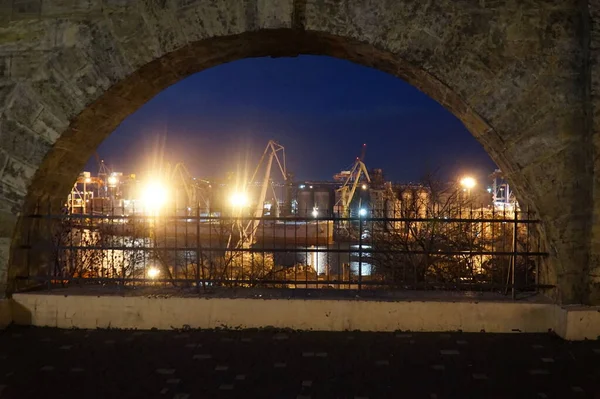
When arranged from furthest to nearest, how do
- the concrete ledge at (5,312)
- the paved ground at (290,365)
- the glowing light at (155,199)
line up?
the glowing light at (155,199) → the concrete ledge at (5,312) → the paved ground at (290,365)

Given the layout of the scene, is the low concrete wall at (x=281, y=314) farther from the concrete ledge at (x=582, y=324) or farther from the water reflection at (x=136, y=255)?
the water reflection at (x=136, y=255)

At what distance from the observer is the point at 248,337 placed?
15.4 feet

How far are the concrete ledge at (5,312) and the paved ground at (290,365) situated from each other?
126 mm

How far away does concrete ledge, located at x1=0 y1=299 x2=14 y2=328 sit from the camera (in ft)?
16.2

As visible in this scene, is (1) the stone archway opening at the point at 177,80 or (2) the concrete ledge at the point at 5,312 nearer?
(1) the stone archway opening at the point at 177,80

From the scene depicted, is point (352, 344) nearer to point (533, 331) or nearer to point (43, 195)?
point (533, 331)

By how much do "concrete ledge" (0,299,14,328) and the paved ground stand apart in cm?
13

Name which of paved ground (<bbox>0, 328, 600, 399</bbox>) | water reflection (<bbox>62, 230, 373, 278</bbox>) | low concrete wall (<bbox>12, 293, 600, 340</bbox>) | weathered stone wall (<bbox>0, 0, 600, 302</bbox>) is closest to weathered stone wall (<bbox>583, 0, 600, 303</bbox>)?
weathered stone wall (<bbox>0, 0, 600, 302</bbox>)

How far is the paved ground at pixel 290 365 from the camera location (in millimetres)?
3521

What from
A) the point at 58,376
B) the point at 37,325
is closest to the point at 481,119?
the point at 58,376

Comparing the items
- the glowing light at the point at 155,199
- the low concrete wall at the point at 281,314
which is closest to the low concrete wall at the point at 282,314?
the low concrete wall at the point at 281,314

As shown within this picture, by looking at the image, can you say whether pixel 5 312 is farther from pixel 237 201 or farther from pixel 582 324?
pixel 237 201

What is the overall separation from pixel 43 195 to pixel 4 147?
72 centimetres

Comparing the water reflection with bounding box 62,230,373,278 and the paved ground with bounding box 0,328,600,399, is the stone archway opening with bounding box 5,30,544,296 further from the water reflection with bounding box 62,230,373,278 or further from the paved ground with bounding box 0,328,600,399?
the paved ground with bounding box 0,328,600,399
